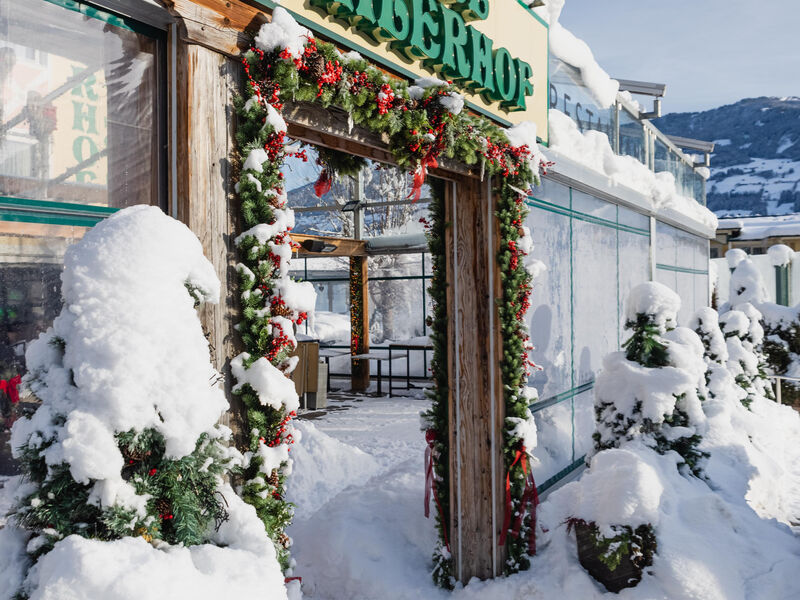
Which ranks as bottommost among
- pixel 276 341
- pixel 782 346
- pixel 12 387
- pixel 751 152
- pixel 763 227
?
pixel 782 346

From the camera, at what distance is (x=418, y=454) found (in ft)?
27.5

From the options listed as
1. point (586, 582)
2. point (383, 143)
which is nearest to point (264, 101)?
point (383, 143)

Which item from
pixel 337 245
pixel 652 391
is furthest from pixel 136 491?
pixel 337 245

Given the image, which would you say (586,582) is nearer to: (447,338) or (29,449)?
(447,338)

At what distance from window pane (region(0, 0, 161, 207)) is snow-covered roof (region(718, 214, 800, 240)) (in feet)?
61.5

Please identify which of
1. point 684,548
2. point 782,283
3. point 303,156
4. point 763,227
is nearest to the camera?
point 303,156

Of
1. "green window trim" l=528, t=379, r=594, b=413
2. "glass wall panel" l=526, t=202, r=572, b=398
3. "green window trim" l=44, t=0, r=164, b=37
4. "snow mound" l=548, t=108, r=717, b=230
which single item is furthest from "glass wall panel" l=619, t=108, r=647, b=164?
"green window trim" l=44, t=0, r=164, b=37

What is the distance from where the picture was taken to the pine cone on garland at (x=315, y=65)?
9.91 feet

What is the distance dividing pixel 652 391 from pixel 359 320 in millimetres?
9667

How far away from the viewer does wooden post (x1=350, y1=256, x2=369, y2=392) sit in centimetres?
1447

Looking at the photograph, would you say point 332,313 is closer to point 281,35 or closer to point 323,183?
point 323,183

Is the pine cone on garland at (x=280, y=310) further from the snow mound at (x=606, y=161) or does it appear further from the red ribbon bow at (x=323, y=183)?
the snow mound at (x=606, y=161)

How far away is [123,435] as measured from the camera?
1785 mm

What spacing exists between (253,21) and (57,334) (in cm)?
167
